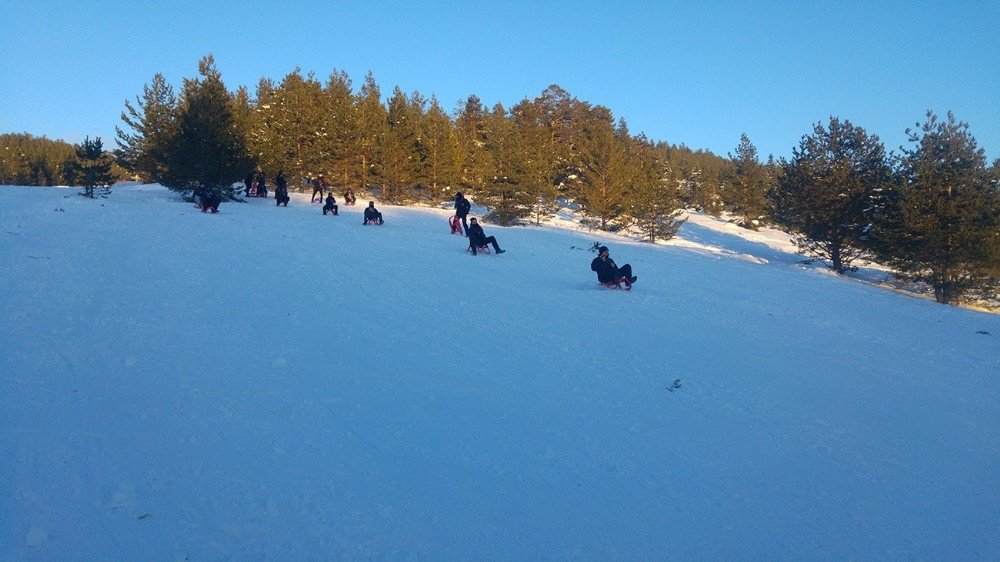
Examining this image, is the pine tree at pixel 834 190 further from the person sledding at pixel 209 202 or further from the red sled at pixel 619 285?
the person sledding at pixel 209 202

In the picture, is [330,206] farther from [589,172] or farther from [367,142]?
[589,172]

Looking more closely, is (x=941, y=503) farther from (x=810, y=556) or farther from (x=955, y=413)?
(x=955, y=413)

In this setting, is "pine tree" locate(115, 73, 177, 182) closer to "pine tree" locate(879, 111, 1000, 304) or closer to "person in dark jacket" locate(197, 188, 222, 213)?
"person in dark jacket" locate(197, 188, 222, 213)

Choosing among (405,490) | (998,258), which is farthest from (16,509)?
(998,258)

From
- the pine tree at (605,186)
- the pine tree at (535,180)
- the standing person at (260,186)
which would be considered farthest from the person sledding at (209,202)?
the pine tree at (605,186)

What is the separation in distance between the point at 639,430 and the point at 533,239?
19.1 m

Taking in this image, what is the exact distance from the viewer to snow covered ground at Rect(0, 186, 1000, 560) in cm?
363

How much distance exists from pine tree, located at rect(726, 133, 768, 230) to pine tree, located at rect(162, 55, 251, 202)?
4751 centimetres

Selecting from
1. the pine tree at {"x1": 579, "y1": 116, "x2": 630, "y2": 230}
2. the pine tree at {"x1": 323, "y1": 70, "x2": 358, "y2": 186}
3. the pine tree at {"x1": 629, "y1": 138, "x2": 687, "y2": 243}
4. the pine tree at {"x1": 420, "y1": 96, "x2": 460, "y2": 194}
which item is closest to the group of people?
the pine tree at {"x1": 323, "y1": 70, "x2": 358, "y2": 186}

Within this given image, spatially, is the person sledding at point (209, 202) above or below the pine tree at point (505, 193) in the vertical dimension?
below

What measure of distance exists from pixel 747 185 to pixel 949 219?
3538 cm

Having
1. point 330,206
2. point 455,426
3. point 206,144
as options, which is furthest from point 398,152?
point 455,426

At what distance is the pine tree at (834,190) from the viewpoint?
24.5 meters

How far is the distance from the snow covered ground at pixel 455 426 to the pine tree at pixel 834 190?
16.6 m
